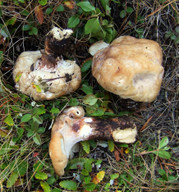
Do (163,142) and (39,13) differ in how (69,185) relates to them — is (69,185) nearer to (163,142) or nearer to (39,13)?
(163,142)

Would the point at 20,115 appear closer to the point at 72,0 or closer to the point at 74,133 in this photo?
the point at 74,133

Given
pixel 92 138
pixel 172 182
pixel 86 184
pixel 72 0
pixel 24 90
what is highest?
pixel 72 0

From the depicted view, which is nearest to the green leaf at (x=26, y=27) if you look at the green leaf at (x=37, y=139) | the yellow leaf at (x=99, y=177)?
the green leaf at (x=37, y=139)

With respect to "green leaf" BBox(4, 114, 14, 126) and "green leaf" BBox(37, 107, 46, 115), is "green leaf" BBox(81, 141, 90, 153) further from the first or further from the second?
"green leaf" BBox(4, 114, 14, 126)

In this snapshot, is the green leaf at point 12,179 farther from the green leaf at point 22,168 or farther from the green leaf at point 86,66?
the green leaf at point 86,66

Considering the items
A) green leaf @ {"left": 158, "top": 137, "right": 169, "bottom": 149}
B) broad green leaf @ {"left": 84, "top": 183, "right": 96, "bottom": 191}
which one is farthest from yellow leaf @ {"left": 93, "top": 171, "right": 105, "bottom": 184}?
green leaf @ {"left": 158, "top": 137, "right": 169, "bottom": 149}

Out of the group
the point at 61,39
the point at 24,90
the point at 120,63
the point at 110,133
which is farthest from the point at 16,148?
the point at 120,63

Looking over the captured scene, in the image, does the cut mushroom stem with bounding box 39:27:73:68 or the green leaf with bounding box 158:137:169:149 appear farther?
the green leaf with bounding box 158:137:169:149
